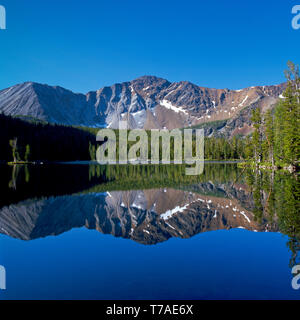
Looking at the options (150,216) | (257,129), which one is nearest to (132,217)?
(150,216)

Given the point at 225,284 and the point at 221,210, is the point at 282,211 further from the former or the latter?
the point at 225,284

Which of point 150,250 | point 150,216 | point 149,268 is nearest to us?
point 149,268

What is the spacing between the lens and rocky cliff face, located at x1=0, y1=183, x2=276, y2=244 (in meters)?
13.1

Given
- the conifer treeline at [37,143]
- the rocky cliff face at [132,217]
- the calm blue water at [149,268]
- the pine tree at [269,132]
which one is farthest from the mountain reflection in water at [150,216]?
the conifer treeline at [37,143]

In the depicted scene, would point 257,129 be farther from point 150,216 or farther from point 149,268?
point 149,268

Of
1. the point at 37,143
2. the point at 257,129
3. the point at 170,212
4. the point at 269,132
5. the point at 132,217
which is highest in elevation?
the point at 37,143

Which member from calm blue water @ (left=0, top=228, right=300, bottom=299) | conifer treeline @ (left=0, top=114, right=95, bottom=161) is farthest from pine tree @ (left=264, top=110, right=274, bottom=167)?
conifer treeline @ (left=0, top=114, right=95, bottom=161)

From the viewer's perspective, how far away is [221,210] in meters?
17.8

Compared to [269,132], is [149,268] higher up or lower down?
lower down

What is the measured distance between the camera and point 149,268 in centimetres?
857

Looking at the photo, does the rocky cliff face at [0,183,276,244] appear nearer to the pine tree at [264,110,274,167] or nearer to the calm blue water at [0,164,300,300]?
the calm blue water at [0,164,300,300]

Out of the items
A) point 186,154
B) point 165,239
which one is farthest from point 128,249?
point 186,154

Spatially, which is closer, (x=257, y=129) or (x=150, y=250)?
(x=150, y=250)

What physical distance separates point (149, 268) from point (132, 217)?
7.72 meters
